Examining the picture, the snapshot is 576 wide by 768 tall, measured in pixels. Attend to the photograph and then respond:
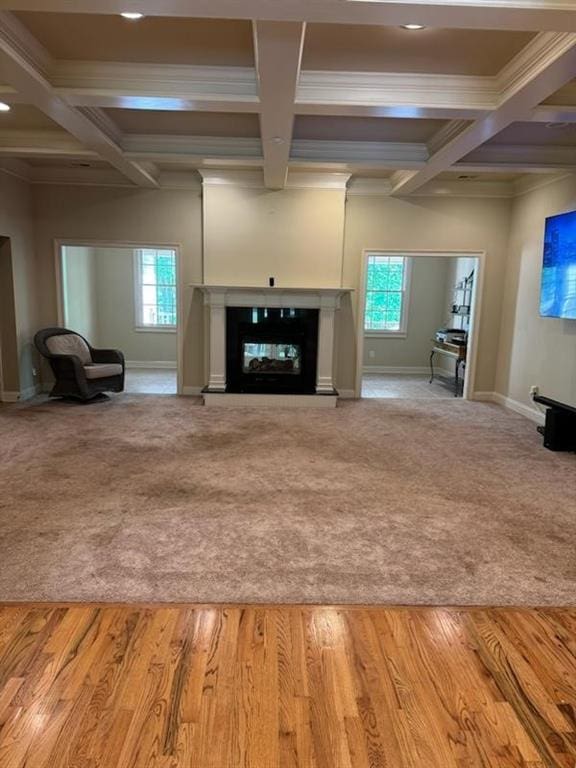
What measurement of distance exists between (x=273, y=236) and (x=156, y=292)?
3.41 metres

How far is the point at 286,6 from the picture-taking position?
2.27 metres

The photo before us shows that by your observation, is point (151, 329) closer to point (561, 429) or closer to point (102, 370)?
point (102, 370)

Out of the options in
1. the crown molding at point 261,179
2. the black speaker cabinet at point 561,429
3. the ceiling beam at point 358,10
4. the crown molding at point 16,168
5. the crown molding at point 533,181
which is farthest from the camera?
the crown molding at point 261,179

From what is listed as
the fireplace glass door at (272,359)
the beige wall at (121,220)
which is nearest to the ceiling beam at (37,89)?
the beige wall at (121,220)

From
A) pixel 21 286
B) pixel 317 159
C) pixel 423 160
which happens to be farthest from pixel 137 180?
pixel 423 160

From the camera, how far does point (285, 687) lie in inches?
75.2

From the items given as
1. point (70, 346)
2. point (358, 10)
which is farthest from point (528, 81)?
point (70, 346)

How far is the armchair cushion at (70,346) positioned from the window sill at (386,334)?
4756 millimetres

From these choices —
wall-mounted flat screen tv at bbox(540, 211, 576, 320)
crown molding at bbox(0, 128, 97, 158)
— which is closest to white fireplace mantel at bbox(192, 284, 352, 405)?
crown molding at bbox(0, 128, 97, 158)

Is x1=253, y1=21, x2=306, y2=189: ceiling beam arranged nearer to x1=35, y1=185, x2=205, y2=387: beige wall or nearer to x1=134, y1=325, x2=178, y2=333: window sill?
x1=35, y1=185, x2=205, y2=387: beige wall

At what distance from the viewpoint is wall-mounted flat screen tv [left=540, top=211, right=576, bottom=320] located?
16.5 ft

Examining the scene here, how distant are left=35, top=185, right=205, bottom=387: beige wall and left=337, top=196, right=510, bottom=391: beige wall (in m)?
2.06

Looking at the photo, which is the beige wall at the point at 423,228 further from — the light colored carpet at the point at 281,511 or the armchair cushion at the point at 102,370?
the armchair cushion at the point at 102,370

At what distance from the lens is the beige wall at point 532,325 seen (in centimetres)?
552
